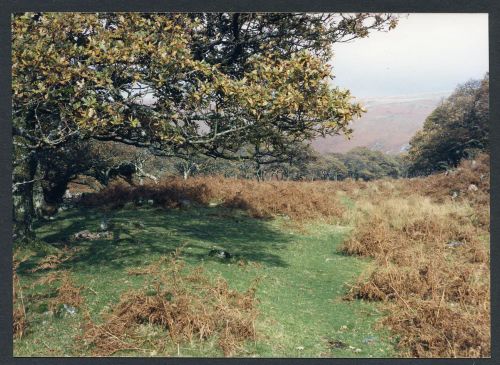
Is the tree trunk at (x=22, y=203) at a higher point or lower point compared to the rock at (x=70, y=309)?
higher

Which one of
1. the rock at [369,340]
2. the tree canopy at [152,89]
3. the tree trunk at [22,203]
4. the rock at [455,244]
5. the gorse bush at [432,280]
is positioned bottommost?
the rock at [455,244]

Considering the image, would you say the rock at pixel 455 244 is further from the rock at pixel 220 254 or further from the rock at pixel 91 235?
the rock at pixel 91 235

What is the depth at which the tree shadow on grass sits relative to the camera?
1112cm

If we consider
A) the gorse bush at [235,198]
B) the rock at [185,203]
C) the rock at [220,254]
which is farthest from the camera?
the rock at [185,203]

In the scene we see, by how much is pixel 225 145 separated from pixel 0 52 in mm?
5459

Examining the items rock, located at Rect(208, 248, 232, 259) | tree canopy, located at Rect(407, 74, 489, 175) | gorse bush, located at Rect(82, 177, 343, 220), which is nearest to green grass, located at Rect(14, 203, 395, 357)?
rock, located at Rect(208, 248, 232, 259)

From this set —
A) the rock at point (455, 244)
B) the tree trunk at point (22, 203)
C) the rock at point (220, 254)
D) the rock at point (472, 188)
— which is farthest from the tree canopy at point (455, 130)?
the tree trunk at point (22, 203)

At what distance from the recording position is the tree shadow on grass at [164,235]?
11125 mm

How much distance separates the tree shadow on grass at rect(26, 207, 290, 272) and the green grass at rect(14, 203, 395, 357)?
0.11 feet

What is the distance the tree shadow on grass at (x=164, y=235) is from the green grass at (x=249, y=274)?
0.03 meters

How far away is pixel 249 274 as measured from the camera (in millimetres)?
9984

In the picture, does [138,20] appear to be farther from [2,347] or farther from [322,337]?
[322,337]

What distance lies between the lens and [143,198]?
20.2 meters

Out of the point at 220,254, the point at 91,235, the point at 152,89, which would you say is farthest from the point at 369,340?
the point at 91,235
